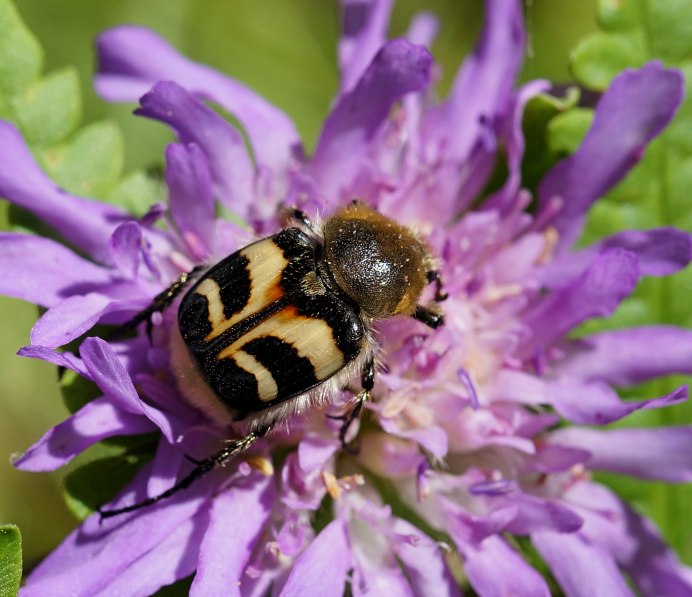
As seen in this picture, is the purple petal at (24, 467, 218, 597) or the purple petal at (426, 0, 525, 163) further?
the purple petal at (426, 0, 525, 163)

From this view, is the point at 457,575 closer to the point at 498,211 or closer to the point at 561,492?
the point at 561,492

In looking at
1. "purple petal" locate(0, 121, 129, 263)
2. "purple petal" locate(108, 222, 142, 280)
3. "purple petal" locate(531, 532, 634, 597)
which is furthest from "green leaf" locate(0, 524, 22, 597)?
"purple petal" locate(531, 532, 634, 597)

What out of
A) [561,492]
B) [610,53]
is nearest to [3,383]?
[561,492]

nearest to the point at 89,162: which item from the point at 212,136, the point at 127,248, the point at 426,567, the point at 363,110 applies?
the point at 212,136

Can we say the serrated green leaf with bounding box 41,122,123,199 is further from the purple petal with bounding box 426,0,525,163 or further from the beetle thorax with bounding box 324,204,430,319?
the purple petal with bounding box 426,0,525,163

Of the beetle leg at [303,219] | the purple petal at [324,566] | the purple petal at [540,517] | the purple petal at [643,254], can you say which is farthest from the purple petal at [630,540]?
the beetle leg at [303,219]
